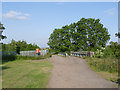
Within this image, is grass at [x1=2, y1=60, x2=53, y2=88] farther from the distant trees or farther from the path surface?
the distant trees

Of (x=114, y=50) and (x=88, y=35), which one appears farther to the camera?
(x=88, y=35)

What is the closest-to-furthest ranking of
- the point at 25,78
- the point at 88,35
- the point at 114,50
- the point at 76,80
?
the point at 76,80 < the point at 25,78 < the point at 114,50 < the point at 88,35

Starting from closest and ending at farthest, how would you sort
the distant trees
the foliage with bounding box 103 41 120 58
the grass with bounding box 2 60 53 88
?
the grass with bounding box 2 60 53 88
the foliage with bounding box 103 41 120 58
the distant trees

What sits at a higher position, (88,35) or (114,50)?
(88,35)

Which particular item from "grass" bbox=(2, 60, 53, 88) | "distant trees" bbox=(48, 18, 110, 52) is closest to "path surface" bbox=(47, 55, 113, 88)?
"grass" bbox=(2, 60, 53, 88)

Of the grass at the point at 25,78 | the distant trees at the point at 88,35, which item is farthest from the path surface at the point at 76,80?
the distant trees at the point at 88,35

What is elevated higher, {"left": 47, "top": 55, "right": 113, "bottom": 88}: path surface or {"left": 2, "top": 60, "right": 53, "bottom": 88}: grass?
{"left": 2, "top": 60, "right": 53, "bottom": 88}: grass

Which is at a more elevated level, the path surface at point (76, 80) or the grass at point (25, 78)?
the grass at point (25, 78)

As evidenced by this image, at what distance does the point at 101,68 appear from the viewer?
38.3 feet

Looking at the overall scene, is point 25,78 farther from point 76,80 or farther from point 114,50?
point 114,50

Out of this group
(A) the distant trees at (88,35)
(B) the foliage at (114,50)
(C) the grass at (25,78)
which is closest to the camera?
(C) the grass at (25,78)

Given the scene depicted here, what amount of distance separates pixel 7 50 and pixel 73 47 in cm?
1566

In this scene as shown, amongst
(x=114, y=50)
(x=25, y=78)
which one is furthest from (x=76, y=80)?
(x=114, y=50)

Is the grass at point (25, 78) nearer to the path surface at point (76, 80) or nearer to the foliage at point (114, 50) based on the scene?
the path surface at point (76, 80)
